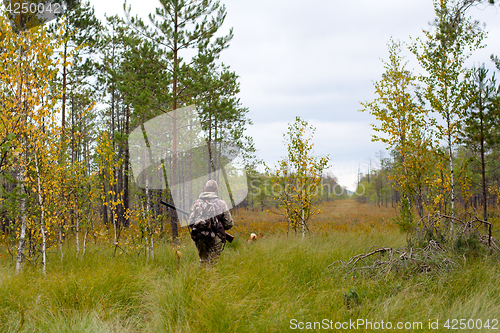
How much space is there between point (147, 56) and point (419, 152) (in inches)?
384

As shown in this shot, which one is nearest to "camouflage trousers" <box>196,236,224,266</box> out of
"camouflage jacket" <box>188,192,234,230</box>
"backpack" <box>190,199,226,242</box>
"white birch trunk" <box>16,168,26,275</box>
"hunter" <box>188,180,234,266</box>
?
"hunter" <box>188,180,234,266</box>

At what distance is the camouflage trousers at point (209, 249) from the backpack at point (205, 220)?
0.13 metres

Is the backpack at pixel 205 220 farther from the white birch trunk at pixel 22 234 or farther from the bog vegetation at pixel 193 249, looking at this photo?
the white birch trunk at pixel 22 234

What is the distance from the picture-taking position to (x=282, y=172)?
396 inches

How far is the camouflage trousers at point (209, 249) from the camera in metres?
5.23

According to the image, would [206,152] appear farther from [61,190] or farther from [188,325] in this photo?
[188,325]

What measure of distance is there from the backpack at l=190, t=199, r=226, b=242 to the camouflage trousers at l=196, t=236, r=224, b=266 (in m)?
0.13

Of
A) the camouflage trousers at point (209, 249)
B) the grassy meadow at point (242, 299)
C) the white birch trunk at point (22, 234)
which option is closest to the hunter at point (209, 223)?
the camouflage trousers at point (209, 249)

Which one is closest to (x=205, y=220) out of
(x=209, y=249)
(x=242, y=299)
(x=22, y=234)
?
(x=209, y=249)

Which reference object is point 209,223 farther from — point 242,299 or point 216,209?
point 242,299

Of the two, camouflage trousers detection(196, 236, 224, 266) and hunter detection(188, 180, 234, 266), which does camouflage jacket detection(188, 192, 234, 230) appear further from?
camouflage trousers detection(196, 236, 224, 266)

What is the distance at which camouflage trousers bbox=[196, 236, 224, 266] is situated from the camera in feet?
17.2

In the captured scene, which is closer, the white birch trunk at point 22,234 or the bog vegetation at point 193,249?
the bog vegetation at point 193,249

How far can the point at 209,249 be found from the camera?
17.3ft
